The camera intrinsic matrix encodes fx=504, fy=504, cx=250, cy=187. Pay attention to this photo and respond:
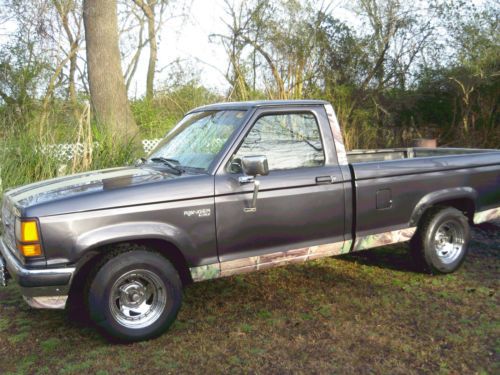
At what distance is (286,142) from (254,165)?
0.72m

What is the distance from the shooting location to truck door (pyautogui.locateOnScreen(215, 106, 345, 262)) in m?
4.06

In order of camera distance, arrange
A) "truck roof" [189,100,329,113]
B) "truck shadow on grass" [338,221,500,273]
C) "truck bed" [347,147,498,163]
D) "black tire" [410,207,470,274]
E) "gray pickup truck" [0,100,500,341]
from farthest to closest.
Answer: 1. "truck bed" [347,147,498,163]
2. "truck shadow on grass" [338,221,500,273]
3. "black tire" [410,207,470,274]
4. "truck roof" [189,100,329,113]
5. "gray pickup truck" [0,100,500,341]

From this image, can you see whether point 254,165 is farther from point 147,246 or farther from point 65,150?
point 65,150

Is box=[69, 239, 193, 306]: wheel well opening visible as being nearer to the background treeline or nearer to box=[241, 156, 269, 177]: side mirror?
box=[241, 156, 269, 177]: side mirror

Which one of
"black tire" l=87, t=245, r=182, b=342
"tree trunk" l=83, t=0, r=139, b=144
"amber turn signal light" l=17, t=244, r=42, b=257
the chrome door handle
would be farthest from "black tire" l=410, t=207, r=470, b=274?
"tree trunk" l=83, t=0, r=139, b=144

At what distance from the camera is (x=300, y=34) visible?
13781mm

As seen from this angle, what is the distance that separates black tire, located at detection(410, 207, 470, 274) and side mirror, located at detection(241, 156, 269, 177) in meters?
2.21

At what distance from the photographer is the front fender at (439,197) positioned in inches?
198

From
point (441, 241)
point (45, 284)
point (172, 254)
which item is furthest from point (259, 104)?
point (441, 241)

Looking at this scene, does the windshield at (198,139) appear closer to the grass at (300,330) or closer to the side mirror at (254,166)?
the side mirror at (254,166)

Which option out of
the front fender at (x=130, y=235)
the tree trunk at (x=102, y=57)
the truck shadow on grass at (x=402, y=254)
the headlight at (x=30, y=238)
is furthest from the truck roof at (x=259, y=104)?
A: the tree trunk at (x=102, y=57)

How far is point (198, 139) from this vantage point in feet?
14.9

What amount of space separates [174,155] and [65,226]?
140cm

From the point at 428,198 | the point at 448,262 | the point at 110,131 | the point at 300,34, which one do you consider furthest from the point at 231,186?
the point at 300,34
